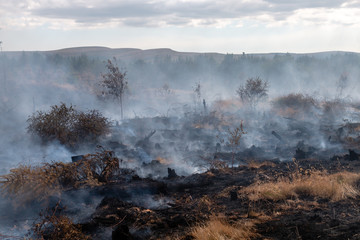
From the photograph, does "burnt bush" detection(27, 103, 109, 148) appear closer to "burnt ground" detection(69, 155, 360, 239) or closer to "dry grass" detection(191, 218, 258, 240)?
"burnt ground" detection(69, 155, 360, 239)

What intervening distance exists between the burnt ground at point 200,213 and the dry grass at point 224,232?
6.3 inches

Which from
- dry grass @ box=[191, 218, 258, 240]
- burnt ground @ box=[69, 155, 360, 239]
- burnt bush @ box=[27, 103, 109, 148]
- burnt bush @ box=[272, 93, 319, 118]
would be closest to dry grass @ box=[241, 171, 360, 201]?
burnt ground @ box=[69, 155, 360, 239]

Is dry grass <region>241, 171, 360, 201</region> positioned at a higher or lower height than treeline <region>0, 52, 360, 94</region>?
lower

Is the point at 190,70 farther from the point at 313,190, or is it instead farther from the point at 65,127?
the point at 313,190

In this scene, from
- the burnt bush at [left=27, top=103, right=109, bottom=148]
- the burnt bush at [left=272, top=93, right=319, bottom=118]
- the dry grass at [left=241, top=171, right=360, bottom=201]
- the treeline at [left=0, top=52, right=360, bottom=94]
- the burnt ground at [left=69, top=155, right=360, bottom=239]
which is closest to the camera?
the burnt ground at [left=69, top=155, right=360, bottom=239]

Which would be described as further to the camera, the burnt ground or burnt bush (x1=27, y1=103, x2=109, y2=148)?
burnt bush (x1=27, y1=103, x2=109, y2=148)

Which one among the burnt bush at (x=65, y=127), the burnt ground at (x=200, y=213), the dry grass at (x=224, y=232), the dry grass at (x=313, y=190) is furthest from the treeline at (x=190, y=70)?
the dry grass at (x=224, y=232)

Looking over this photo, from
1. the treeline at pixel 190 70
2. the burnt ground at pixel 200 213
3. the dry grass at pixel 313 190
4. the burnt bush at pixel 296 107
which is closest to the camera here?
the burnt ground at pixel 200 213

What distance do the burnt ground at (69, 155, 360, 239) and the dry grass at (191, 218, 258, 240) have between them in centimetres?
16

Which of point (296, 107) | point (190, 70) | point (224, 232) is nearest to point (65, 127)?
point (224, 232)

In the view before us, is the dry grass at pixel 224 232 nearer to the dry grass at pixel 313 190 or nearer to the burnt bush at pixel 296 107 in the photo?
the dry grass at pixel 313 190

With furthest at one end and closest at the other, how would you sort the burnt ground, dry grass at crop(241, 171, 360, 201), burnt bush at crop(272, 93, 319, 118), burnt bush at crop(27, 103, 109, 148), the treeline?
the treeline
burnt bush at crop(272, 93, 319, 118)
burnt bush at crop(27, 103, 109, 148)
dry grass at crop(241, 171, 360, 201)
the burnt ground

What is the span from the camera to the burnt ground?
14.8 feet

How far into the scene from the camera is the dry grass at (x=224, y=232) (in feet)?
13.9
